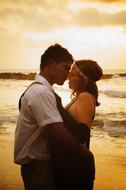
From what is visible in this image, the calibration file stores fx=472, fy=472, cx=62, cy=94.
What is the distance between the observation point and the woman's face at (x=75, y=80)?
2486 millimetres

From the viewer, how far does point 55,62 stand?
2135 mm

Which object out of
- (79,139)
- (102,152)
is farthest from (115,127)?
(79,139)

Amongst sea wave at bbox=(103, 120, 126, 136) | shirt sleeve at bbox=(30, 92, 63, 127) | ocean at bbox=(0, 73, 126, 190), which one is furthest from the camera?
sea wave at bbox=(103, 120, 126, 136)

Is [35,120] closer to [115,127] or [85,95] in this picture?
[85,95]

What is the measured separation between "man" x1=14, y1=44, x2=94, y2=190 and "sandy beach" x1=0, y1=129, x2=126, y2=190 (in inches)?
82.4

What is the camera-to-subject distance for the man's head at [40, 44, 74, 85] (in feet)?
6.97

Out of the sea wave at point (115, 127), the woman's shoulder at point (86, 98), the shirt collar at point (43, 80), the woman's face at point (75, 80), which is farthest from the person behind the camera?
the sea wave at point (115, 127)

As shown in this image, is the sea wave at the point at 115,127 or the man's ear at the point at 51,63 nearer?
the man's ear at the point at 51,63

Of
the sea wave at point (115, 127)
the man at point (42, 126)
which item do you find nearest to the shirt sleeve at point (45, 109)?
the man at point (42, 126)

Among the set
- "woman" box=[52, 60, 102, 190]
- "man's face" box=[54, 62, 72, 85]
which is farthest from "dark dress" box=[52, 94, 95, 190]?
"man's face" box=[54, 62, 72, 85]

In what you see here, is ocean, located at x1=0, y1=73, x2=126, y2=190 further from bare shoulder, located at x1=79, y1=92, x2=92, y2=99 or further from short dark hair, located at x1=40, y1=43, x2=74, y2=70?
short dark hair, located at x1=40, y1=43, x2=74, y2=70

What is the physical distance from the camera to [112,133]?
26.9 ft

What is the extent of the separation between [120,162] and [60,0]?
10.2m

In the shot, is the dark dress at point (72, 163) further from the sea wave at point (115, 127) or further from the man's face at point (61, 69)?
the sea wave at point (115, 127)
